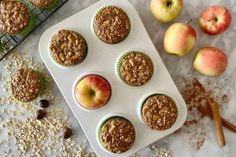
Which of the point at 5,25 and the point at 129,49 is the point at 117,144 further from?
the point at 5,25

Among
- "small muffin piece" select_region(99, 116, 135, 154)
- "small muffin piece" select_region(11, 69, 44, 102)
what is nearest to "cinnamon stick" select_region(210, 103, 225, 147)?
"small muffin piece" select_region(99, 116, 135, 154)

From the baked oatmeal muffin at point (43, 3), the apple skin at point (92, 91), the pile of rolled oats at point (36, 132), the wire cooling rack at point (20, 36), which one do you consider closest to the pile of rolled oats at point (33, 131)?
the pile of rolled oats at point (36, 132)

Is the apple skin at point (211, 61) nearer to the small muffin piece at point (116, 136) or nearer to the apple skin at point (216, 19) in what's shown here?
the apple skin at point (216, 19)

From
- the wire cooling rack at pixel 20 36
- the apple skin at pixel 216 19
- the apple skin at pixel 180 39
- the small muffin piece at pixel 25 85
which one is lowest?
the apple skin at pixel 216 19

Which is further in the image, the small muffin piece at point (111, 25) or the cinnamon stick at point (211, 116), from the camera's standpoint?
the cinnamon stick at point (211, 116)

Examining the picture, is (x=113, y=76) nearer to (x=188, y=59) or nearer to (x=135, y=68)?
(x=135, y=68)

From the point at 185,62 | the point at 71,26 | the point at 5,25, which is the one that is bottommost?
the point at 185,62

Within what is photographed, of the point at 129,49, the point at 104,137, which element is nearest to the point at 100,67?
the point at 129,49

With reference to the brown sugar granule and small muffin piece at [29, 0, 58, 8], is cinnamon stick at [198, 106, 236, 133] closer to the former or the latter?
the brown sugar granule
